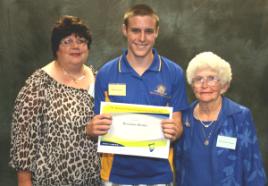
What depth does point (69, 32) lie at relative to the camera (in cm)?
298

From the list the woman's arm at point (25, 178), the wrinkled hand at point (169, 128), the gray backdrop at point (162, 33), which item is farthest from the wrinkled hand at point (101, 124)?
the gray backdrop at point (162, 33)

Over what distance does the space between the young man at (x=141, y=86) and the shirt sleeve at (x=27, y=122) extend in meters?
0.43

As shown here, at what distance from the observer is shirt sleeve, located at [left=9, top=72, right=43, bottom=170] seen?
2873 millimetres

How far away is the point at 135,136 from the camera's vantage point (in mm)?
2588

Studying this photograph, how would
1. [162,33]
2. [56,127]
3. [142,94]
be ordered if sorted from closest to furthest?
[142,94] < [56,127] < [162,33]

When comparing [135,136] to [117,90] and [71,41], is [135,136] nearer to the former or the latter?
[117,90]

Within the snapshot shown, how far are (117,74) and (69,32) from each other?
1.79 feet

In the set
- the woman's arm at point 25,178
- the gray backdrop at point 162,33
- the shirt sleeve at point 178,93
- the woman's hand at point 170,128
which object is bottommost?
the woman's arm at point 25,178

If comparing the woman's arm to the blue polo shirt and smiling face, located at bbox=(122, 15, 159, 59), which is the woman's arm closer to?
the blue polo shirt

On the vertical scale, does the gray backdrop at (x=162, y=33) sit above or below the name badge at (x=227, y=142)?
above

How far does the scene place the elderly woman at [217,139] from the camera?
8.69ft

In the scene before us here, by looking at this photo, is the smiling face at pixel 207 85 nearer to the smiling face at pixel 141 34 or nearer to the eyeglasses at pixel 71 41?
the smiling face at pixel 141 34

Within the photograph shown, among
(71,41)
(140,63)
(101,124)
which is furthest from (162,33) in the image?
(101,124)

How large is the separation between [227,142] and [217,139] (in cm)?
6
